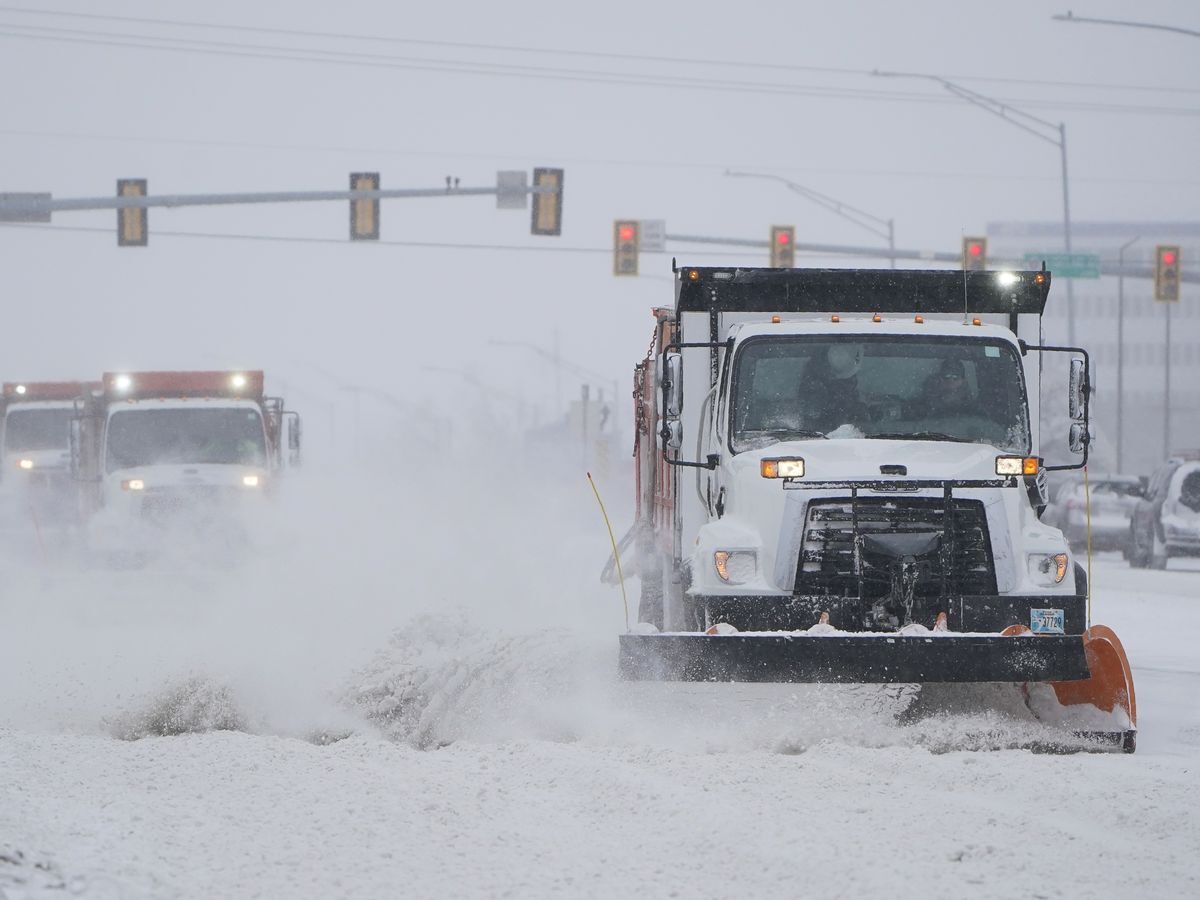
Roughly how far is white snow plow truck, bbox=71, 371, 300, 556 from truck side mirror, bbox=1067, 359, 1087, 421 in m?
14.0

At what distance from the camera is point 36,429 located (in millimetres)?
30141

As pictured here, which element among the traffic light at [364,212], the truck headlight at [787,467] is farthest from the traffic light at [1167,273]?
the truck headlight at [787,467]

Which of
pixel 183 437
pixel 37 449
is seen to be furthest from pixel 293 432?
pixel 37 449

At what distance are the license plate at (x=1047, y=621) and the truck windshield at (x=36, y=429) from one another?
75.6 ft

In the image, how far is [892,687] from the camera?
10.3 meters

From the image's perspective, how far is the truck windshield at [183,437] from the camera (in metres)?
23.7

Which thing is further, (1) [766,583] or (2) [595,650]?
(2) [595,650]

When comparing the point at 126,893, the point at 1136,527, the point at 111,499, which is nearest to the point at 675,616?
the point at 126,893

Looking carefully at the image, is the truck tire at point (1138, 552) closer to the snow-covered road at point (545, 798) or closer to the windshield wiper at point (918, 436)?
the snow-covered road at point (545, 798)

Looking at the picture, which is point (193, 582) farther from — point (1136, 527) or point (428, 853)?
point (1136, 527)

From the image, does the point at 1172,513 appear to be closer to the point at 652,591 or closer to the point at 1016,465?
the point at 652,591

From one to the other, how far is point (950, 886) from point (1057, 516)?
1200 inches

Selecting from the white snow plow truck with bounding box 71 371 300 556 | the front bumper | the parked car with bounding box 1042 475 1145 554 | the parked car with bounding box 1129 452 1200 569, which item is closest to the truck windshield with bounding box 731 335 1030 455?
the front bumper

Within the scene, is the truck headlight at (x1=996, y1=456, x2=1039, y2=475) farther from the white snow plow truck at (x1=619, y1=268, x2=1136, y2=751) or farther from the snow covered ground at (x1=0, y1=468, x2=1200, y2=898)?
the snow covered ground at (x1=0, y1=468, x2=1200, y2=898)
